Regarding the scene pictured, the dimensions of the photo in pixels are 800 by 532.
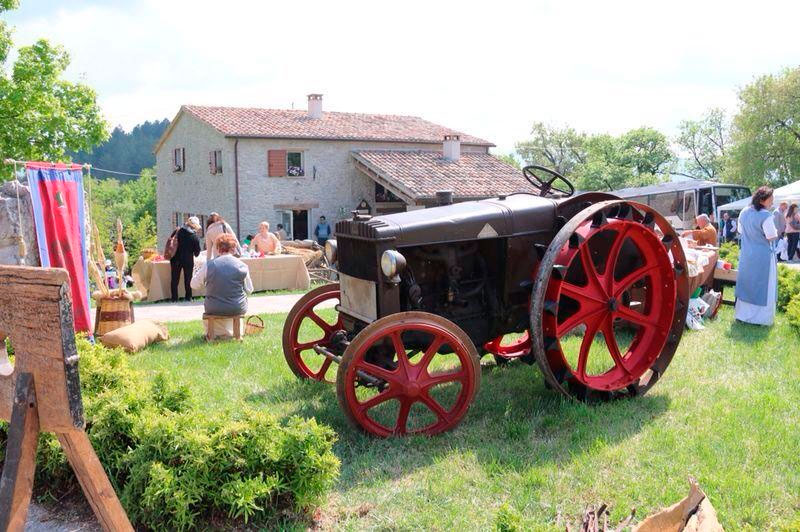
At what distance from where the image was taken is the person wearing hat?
12.1 m

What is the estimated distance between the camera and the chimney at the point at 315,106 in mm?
29328

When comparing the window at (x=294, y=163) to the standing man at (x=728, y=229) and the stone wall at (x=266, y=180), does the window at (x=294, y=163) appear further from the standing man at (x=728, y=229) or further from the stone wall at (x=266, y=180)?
the standing man at (x=728, y=229)

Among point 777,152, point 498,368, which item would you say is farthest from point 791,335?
point 777,152

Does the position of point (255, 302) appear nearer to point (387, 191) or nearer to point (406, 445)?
point (406, 445)

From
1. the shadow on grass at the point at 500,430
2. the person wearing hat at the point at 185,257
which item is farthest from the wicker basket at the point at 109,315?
the person wearing hat at the point at 185,257

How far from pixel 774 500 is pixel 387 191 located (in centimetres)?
2633

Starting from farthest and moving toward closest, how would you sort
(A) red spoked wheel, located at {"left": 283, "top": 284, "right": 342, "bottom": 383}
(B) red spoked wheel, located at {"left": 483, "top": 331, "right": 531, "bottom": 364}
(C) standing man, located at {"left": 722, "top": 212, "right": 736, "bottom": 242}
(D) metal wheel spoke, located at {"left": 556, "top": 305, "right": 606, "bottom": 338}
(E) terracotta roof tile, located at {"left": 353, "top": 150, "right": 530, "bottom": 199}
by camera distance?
(E) terracotta roof tile, located at {"left": 353, "top": 150, "right": 530, "bottom": 199}, (C) standing man, located at {"left": 722, "top": 212, "right": 736, "bottom": 242}, (B) red spoked wheel, located at {"left": 483, "top": 331, "right": 531, "bottom": 364}, (A) red spoked wheel, located at {"left": 283, "top": 284, "right": 342, "bottom": 383}, (D) metal wheel spoke, located at {"left": 556, "top": 305, "right": 606, "bottom": 338}

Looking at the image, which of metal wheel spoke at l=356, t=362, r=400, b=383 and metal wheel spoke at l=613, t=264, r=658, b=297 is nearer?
metal wheel spoke at l=356, t=362, r=400, b=383

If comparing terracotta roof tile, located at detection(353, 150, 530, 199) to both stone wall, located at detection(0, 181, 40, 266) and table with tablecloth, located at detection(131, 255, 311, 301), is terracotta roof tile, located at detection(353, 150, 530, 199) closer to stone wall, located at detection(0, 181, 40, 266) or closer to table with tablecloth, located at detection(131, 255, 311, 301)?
table with tablecloth, located at detection(131, 255, 311, 301)

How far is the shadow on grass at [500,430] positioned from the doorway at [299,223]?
75.3 ft

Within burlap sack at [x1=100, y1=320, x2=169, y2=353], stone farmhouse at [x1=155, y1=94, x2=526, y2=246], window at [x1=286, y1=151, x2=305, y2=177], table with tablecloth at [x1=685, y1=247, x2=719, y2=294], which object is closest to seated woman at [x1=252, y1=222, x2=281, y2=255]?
burlap sack at [x1=100, y1=320, x2=169, y2=353]

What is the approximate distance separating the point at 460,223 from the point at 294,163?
2352 cm

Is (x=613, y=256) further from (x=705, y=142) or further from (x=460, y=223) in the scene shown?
(x=705, y=142)

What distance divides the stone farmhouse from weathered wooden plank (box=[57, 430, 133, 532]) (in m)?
22.6
